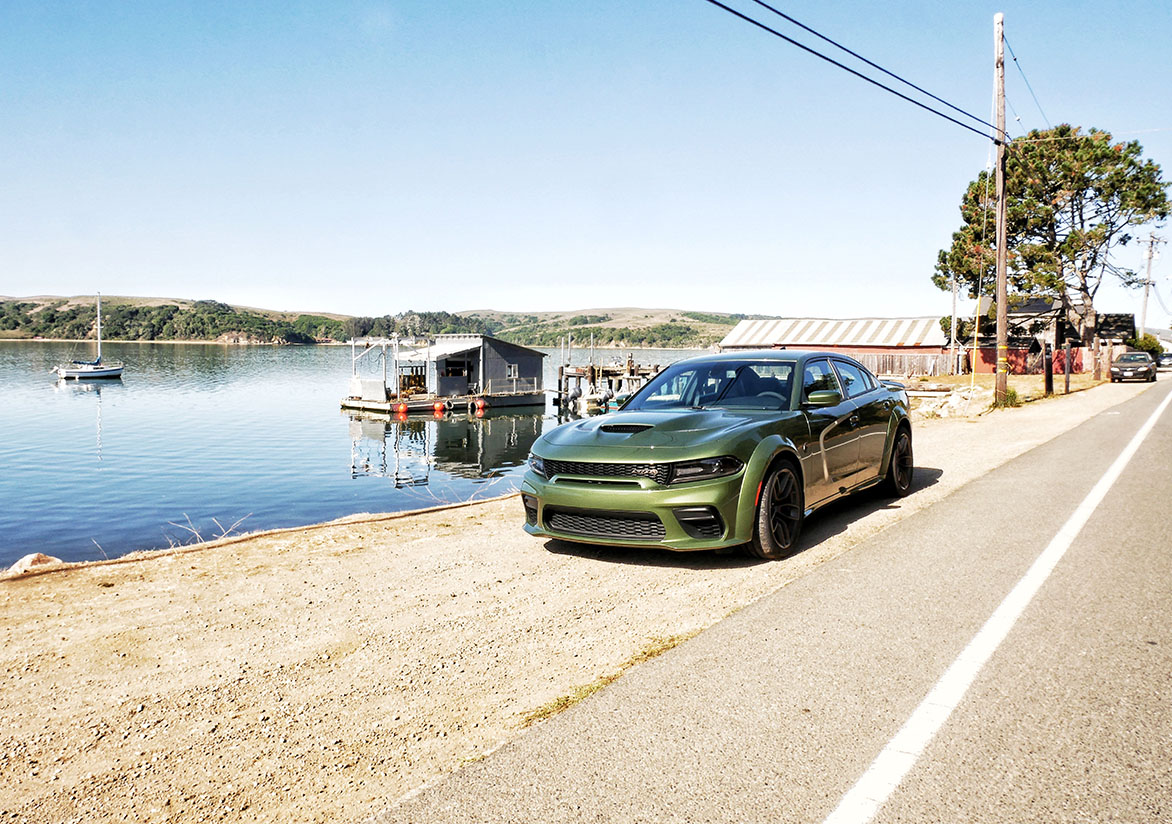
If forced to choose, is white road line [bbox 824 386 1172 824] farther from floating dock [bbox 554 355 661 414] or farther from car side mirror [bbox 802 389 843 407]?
floating dock [bbox 554 355 661 414]

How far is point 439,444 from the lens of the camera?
45.6m

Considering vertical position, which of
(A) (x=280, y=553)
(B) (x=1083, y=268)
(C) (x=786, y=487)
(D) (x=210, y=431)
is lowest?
(D) (x=210, y=431)

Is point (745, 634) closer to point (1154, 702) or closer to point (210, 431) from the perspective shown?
point (1154, 702)

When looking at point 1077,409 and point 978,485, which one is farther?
point 1077,409

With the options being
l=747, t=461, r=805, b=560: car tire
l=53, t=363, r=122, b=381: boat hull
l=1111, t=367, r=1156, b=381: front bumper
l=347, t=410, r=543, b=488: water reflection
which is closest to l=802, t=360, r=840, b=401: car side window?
l=747, t=461, r=805, b=560: car tire

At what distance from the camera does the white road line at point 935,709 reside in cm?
283

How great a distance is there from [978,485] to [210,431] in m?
41.9

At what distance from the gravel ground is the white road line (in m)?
1.43

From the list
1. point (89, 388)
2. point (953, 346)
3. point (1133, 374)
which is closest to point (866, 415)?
point (1133, 374)

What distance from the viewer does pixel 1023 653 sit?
428 centimetres

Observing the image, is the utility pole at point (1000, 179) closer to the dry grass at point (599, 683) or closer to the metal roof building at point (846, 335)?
the dry grass at point (599, 683)

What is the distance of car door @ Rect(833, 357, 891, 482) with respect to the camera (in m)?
8.32

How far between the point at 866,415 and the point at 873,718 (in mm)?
5391

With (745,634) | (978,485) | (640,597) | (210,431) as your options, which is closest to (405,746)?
(745,634)
